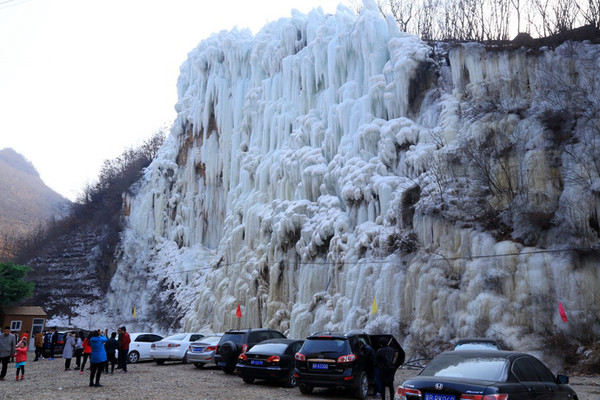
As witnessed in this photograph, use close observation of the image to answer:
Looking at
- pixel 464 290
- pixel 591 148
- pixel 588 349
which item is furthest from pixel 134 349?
pixel 591 148

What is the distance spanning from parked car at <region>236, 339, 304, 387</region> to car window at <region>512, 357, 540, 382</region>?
22.7ft

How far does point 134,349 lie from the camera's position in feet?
66.6

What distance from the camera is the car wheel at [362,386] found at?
34.1 ft

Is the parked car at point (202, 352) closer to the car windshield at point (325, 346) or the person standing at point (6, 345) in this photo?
the person standing at point (6, 345)

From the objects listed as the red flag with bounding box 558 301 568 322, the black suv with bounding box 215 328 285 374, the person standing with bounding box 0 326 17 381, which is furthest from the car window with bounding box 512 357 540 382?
the person standing with bounding box 0 326 17 381

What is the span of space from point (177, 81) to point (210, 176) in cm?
1227

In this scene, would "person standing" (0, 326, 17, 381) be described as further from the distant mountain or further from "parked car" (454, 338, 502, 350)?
the distant mountain

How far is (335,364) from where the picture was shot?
10.4 meters

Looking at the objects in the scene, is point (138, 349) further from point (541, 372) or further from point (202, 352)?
point (541, 372)

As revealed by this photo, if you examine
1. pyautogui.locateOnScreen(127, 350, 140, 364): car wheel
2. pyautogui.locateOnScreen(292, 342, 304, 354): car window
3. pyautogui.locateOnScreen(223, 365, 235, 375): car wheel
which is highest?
pyautogui.locateOnScreen(292, 342, 304, 354): car window

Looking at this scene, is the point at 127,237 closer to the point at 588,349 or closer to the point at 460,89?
the point at 460,89

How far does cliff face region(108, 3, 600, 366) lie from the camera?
1694 cm

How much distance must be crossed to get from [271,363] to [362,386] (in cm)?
263

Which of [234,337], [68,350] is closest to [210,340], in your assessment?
[234,337]
